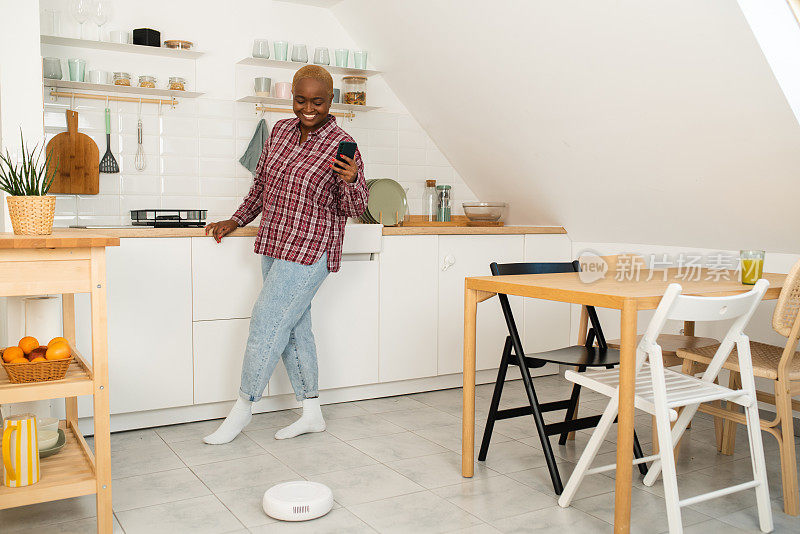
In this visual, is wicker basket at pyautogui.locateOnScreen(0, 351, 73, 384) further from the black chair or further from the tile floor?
the black chair

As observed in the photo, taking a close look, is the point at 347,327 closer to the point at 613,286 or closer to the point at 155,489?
the point at 155,489

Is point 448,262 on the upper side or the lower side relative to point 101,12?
lower

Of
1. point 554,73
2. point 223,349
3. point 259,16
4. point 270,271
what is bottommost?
point 223,349

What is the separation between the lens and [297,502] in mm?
2326

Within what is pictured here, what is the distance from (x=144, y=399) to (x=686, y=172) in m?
2.64

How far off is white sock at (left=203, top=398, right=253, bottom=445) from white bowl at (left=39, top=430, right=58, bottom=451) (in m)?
0.81

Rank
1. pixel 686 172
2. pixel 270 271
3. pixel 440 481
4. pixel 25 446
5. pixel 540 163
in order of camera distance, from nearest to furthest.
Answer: pixel 25 446, pixel 440 481, pixel 270 271, pixel 686 172, pixel 540 163

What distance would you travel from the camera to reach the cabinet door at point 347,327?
366 centimetres

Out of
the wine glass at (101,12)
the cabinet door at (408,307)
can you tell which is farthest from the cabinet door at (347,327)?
the wine glass at (101,12)

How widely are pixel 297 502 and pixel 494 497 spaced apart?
2.29 ft

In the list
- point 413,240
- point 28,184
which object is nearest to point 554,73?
point 413,240

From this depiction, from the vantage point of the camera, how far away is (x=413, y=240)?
3.90 metres

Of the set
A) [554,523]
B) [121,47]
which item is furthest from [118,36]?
[554,523]

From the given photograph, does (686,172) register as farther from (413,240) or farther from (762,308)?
(413,240)
